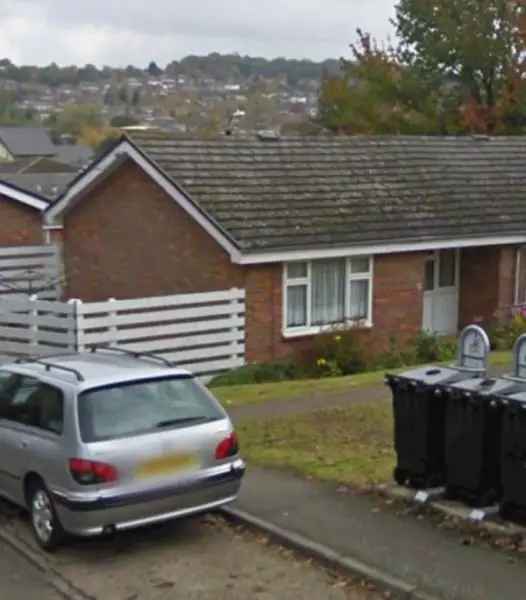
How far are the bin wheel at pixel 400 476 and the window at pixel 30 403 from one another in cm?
292

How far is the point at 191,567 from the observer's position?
8.02 m

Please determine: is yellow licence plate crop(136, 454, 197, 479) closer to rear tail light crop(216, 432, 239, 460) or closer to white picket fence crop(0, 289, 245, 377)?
rear tail light crop(216, 432, 239, 460)

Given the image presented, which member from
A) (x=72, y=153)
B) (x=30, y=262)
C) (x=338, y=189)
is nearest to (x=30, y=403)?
(x=338, y=189)

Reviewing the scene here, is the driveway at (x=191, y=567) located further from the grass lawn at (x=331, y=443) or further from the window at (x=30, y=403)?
the grass lawn at (x=331, y=443)

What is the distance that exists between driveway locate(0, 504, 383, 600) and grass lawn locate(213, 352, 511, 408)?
5195 millimetres

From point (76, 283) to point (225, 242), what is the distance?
5730mm

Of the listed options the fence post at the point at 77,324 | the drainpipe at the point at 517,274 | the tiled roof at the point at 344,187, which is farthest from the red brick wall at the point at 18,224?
the drainpipe at the point at 517,274

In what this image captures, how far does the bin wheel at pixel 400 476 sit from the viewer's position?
9141 mm

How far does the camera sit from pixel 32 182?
3650 centimetres

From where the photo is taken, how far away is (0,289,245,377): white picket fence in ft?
52.9

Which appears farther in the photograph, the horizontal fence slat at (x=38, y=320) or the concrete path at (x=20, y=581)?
the horizontal fence slat at (x=38, y=320)

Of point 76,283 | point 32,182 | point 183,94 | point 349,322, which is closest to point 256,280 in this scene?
point 349,322

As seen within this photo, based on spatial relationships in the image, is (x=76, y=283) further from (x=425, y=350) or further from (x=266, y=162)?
(x=425, y=350)

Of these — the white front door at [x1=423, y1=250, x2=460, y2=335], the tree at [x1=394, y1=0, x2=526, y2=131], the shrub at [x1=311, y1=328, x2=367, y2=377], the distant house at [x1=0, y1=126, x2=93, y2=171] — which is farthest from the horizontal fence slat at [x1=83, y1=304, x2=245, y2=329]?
the distant house at [x1=0, y1=126, x2=93, y2=171]
